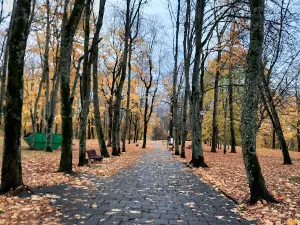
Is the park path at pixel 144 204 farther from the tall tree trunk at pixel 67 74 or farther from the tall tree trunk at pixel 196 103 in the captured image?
the tall tree trunk at pixel 196 103

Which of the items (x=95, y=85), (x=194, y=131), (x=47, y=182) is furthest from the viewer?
(x=95, y=85)

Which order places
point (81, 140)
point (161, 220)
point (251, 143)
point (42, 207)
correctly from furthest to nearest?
point (81, 140) → point (251, 143) → point (42, 207) → point (161, 220)

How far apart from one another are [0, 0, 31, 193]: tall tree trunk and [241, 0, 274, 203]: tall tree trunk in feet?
16.6

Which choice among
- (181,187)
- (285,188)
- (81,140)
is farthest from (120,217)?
(81,140)

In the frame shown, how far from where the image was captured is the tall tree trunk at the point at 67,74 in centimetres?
898

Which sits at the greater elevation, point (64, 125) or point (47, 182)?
point (64, 125)

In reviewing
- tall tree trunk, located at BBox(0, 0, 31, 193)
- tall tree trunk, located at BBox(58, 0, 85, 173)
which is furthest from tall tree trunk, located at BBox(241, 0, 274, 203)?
tall tree trunk, located at BBox(58, 0, 85, 173)

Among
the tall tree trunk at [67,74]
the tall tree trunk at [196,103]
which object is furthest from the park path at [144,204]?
the tall tree trunk at [196,103]

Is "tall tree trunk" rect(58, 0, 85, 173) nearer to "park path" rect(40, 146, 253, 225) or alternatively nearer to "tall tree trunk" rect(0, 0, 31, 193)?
"park path" rect(40, 146, 253, 225)

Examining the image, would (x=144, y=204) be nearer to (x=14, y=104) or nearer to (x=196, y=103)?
→ (x=14, y=104)

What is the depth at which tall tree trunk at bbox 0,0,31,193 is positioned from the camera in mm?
6043

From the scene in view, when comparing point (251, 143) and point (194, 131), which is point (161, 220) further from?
point (194, 131)

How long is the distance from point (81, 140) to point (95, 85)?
17.4 ft

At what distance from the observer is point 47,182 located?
763 cm
